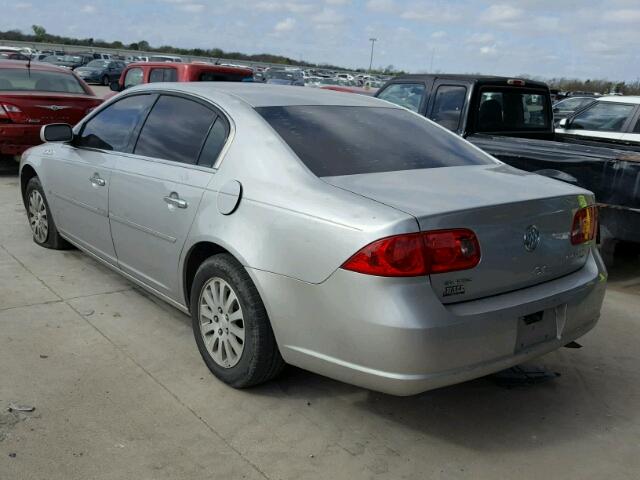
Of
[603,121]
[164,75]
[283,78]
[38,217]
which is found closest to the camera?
[38,217]

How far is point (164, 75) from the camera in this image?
36.0 ft

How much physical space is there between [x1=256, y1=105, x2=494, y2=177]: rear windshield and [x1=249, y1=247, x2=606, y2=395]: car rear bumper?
667mm

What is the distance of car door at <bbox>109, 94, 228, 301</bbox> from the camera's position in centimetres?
351

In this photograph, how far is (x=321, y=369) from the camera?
9.27ft

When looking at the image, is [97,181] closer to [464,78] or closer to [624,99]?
[464,78]

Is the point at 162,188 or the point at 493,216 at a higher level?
the point at 493,216

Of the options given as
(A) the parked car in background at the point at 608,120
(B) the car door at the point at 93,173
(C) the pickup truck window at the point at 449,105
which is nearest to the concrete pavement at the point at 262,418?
(B) the car door at the point at 93,173

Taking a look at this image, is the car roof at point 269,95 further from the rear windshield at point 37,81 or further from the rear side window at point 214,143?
the rear windshield at point 37,81

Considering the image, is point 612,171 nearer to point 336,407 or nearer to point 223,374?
point 336,407

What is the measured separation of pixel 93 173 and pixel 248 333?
2005 millimetres

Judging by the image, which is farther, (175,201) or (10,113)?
(10,113)

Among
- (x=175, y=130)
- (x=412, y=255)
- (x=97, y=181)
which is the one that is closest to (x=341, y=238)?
(x=412, y=255)

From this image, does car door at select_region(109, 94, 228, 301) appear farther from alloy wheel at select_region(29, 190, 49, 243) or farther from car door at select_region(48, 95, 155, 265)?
alloy wheel at select_region(29, 190, 49, 243)

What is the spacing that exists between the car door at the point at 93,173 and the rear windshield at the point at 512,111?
3635 mm
